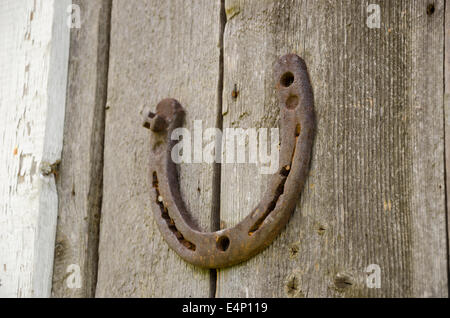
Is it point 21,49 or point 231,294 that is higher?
point 21,49

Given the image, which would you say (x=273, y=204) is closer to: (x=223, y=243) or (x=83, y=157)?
(x=223, y=243)

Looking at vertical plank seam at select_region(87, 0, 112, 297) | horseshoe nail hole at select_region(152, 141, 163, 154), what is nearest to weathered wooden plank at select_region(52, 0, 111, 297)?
vertical plank seam at select_region(87, 0, 112, 297)

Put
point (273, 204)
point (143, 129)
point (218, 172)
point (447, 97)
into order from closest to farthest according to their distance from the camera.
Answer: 1. point (447, 97)
2. point (273, 204)
3. point (218, 172)
4. point (143, 129)

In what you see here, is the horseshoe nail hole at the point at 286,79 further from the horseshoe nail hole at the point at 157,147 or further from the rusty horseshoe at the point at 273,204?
the horseshoe nail hole at the point at 157,147

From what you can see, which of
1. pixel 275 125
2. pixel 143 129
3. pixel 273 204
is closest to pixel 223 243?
pixel 273 204

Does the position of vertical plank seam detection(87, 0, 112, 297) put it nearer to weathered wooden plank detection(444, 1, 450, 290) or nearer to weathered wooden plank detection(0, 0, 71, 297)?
weathered wooden plank detection(0, 0, 71, 297)

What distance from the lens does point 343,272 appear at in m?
0.76

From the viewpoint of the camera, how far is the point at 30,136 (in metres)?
1.15

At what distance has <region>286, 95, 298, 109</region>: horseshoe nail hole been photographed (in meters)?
0.85

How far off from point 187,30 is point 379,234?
55 centimetres

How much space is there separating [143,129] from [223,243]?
1.05 ft
